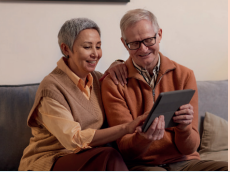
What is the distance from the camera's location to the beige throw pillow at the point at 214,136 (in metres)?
1.86

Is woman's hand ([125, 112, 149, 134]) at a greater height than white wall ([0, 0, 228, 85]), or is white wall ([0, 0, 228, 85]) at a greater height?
white wall ([0, 0, 228, 85])

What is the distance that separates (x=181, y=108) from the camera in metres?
1.26

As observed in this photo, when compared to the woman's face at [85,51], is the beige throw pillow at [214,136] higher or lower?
lower

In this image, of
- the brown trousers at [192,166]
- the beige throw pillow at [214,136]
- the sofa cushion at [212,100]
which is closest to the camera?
Result: the brown trousers at [192,166]

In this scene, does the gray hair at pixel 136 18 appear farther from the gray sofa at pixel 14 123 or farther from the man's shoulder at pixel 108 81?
the gray sofa at pixel 14 123

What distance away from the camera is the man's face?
4.65ft

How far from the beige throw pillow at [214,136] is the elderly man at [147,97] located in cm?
32

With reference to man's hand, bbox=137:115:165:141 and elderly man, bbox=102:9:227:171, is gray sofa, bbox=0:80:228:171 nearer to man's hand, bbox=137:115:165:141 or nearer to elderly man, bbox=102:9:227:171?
elderly man, bbox=102:9:227:171

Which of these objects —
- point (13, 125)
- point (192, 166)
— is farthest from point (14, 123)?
point (192, 166)

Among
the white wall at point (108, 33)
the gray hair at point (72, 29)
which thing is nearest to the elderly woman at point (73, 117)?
the gray hair at point (72, 29)

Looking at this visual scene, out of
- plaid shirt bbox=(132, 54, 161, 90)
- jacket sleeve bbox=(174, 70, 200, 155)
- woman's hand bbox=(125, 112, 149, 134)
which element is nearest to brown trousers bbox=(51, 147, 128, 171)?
woman's hand bbox=(125, 112, 149, 134)

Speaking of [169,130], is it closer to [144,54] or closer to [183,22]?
[144,54]

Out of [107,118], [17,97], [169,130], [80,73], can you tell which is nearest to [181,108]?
[169,130]

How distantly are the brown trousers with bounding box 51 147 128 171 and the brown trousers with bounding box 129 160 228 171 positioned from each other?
25 cm
